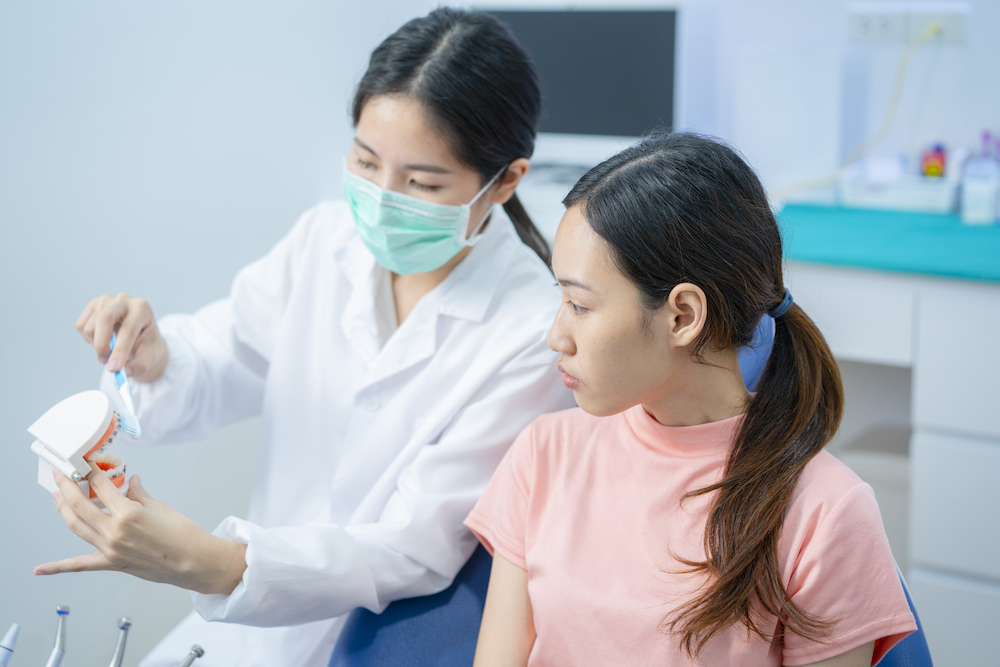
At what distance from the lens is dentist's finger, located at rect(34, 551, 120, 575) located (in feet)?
2.89

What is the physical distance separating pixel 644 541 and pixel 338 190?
1.55 metres

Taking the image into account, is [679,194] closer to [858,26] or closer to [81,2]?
[81,2]

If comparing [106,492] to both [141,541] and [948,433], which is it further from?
[948,433]

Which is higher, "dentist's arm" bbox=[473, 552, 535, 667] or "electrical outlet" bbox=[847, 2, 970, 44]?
"electrical outlet" bbox=[847, 2, 970, 44]

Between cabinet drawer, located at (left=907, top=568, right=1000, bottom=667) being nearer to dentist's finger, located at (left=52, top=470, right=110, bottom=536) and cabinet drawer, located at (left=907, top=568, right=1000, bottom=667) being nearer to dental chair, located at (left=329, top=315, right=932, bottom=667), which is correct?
dental chair, located at (left=329, top=315, right=932, bottom=667)

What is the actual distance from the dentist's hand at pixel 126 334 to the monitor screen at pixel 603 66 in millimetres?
1514

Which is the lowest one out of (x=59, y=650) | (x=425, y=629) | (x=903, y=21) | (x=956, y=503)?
(x=956, y=503)

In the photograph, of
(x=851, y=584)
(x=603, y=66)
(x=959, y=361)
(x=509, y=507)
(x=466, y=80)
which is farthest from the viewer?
(x=603, y=66)

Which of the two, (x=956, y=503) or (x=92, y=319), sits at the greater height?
(x=92, y=319)

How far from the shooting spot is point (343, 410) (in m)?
1.31

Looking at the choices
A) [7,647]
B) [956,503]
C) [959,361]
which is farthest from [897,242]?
[7,647]

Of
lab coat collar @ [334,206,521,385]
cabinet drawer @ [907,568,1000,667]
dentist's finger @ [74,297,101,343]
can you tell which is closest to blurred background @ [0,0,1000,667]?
cabinet drawer @ [907,568,1000,667]

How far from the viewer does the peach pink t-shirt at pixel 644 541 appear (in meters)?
0.83

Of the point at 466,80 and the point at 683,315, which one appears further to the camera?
the point at 466,80
